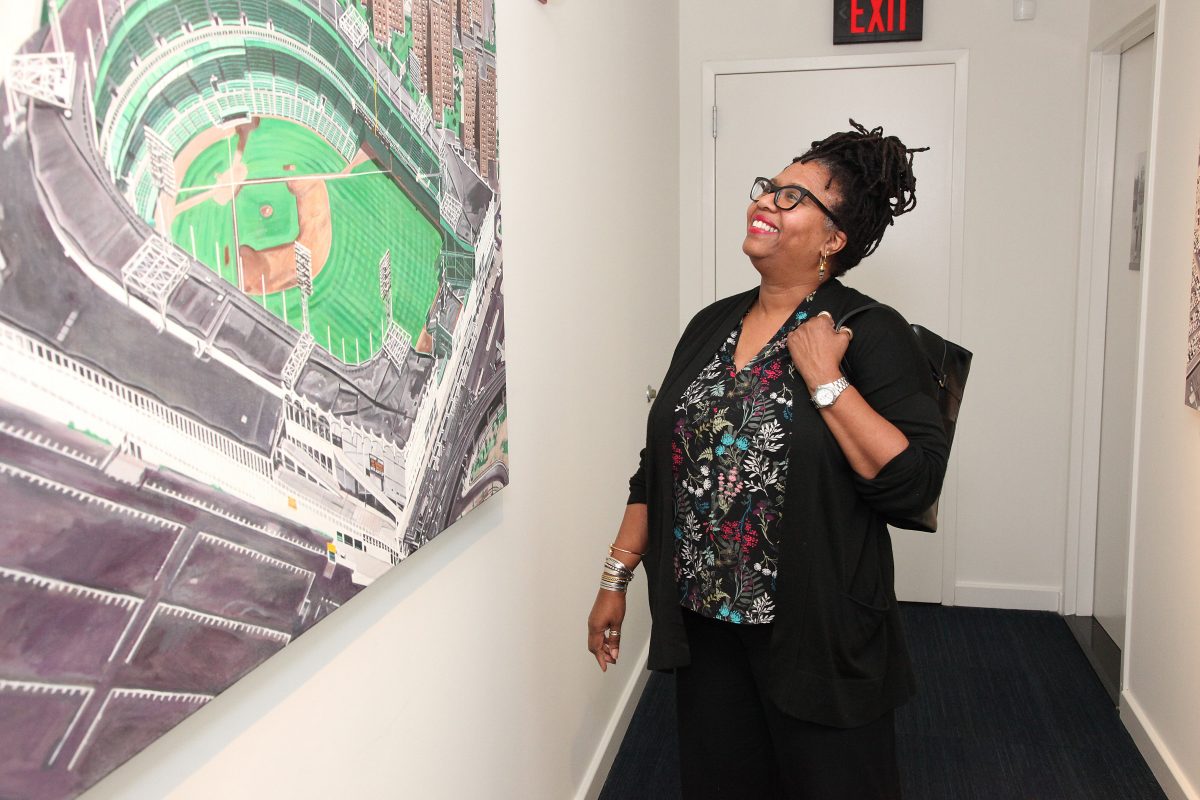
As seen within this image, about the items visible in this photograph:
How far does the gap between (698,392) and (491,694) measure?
639mm

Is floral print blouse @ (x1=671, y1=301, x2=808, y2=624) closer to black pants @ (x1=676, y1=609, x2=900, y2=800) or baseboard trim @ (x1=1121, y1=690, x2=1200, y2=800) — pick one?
black pants @ (x1=676, y1=609, x2=900, y2=800)

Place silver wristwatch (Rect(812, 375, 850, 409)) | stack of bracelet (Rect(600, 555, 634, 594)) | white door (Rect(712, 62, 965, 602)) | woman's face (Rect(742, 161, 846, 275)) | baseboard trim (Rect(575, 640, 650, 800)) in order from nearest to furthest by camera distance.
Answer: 1. silver wristwatch (Rect(812, 375, 850, 409))
2. woman's face (Rect(742, 161, 846, 275))
3. stack of bracelet (Rect(600, 555, 634, 594))
4. baseboard trim (Rect(575, 640, 650, 800))
5. white door (Rect(712, 62, 965, 602))

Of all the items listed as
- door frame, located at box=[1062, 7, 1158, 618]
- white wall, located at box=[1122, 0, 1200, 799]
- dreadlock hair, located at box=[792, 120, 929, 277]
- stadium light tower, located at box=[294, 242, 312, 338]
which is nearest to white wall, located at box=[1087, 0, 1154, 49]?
door frame, located at box=[1062, 7, 1158, 618]

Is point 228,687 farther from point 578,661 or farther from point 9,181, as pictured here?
point 578,661

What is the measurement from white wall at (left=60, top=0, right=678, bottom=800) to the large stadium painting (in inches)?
4.4

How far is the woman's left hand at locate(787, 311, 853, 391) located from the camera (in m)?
1.46

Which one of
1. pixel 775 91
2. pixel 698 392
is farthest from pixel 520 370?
pixel 775 91

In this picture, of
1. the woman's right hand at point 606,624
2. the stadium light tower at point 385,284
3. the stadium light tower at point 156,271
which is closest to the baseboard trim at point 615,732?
the woman's right hand at point 606,624

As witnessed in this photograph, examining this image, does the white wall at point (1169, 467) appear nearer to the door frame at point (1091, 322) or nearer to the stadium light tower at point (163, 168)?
the door frame at point (1091, 322)

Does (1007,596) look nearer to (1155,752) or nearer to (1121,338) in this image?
(1121,338)

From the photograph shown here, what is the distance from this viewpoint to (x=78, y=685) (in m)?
0.70

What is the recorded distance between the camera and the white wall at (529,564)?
1069mm

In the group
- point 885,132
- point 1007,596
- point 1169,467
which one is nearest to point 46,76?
point 1169,467

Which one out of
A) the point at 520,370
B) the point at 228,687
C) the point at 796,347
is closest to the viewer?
the point at 228,687
